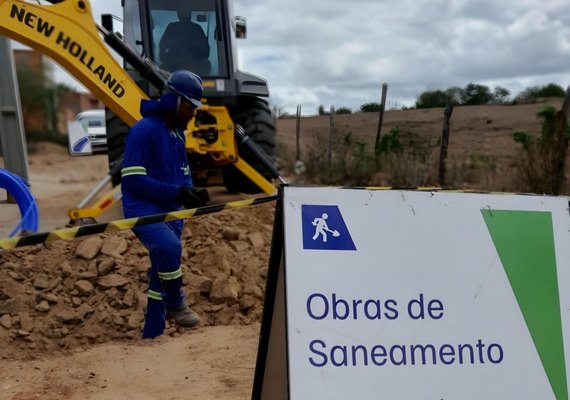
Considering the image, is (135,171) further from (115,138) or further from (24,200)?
(115,138)

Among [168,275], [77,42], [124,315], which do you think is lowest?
[124,315]

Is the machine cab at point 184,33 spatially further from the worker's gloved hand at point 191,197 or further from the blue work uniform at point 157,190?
the worker's gloved hand at point 191,197

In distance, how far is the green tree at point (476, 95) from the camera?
9.75 meters

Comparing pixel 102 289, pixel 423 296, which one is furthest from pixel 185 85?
pixel 423 296

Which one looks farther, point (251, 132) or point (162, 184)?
point (251, 132)

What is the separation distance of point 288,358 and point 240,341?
2.11 metres

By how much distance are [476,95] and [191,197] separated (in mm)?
6975

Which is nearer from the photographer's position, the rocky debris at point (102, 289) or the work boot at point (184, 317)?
the work boot at point (184, 317)

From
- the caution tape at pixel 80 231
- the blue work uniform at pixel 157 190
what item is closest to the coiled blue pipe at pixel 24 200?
the caution tape at pixel 80 231

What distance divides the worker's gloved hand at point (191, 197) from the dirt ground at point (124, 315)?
1.05 meters

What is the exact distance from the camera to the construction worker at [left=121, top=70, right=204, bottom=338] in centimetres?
442

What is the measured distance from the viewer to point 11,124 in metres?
7.40

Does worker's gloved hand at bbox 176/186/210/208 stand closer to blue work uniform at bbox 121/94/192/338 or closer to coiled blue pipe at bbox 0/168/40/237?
blue work uniform at bbox 121/94/192/338

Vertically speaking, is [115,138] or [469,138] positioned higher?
[115,138]
